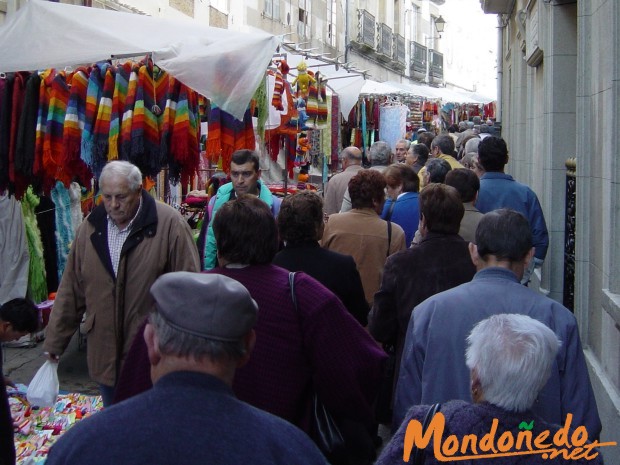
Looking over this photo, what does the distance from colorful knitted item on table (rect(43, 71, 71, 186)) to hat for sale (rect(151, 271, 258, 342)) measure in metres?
4.68

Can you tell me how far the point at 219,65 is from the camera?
6.40 meters

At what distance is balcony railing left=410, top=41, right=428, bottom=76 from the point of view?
4600cm

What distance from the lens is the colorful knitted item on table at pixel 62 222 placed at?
8516 mm

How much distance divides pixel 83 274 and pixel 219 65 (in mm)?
2245

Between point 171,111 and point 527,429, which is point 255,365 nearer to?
point 527,429

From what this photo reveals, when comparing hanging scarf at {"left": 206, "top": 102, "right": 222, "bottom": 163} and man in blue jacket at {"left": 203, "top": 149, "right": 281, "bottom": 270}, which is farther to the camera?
hanging scarf at {"left": 206, "top": 102, "right": 222, "bottom": 163}

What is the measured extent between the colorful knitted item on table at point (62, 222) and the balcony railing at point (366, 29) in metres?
26.8

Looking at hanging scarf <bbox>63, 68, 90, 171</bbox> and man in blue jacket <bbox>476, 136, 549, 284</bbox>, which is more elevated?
hanging scarf <bbox>63, 68, 90, 171</bbox>

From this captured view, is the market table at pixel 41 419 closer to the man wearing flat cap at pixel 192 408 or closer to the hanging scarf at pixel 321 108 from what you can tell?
the man wearing flat cap at pixel 192 408

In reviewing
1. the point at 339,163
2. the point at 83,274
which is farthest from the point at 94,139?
the point at 339,163

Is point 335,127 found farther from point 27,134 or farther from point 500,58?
point 500,58

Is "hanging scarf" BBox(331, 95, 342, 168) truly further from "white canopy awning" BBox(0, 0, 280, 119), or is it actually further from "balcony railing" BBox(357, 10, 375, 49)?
"balcony railing" BBox(357, 10, 375, 49)

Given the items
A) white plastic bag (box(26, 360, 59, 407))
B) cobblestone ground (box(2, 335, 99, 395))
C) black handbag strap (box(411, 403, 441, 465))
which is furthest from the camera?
cobblestone ground (box(2, 335, 99, 395))

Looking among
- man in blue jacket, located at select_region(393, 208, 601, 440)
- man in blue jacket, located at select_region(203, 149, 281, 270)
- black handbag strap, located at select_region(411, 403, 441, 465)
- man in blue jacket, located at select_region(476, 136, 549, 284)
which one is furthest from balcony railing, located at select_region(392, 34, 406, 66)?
black handbag strap, located at select_region(411, 403, 441, 465)
